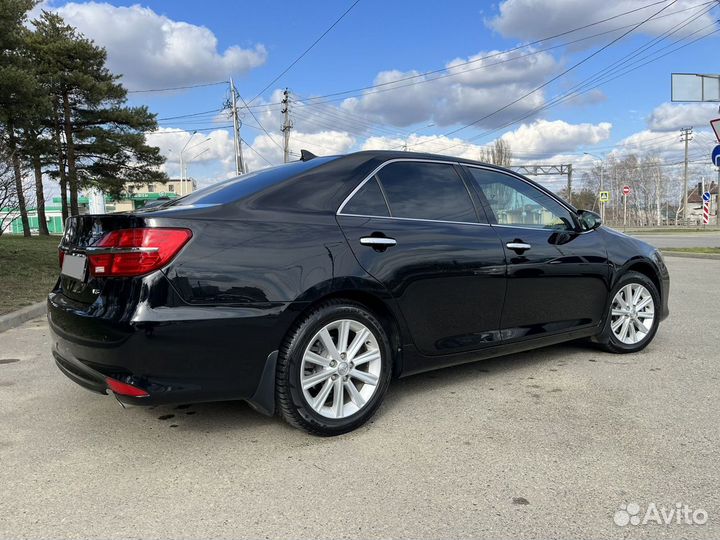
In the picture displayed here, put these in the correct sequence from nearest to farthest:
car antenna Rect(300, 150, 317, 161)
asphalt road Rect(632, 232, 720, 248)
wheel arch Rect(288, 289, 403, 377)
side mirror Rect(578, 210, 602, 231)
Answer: wheel arch Rect(288, 289, 403, 377)
car antenna Rect(300, 150, 317, 161)
side mirror Rect(578, 210, 602, 231)
asphalt road Rect(632, 232, 720, 248)

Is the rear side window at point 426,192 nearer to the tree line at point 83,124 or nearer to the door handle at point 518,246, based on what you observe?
the door handle at point 518,246

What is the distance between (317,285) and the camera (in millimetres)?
2912

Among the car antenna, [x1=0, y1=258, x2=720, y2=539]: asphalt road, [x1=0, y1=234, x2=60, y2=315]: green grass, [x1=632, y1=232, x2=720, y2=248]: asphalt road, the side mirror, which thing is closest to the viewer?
[x1=0, y1=258, x2=720, y2=539]: asphalt road

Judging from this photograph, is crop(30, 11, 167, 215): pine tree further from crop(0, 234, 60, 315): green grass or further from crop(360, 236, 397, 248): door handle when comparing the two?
crop(360, 236, 397, 248): door handle

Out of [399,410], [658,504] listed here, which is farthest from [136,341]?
[658,504]

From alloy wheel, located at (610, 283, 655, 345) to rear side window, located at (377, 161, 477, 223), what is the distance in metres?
1.75

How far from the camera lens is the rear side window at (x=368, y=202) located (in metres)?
3.22

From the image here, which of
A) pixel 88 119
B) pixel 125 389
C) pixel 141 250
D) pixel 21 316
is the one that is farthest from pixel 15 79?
pixel 88 119

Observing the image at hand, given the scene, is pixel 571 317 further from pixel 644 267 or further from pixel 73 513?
pixel 73 513

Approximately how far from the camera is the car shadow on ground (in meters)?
3.25

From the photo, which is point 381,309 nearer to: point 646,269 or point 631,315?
point 631,315

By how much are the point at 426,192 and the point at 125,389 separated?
6.91ft

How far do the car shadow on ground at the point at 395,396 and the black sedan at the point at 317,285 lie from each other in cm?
36

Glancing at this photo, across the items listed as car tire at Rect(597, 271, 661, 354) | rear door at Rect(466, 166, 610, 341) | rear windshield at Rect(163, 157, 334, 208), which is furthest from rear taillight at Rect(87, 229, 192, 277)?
car tire at Rect(597, 271, 661, 354)
